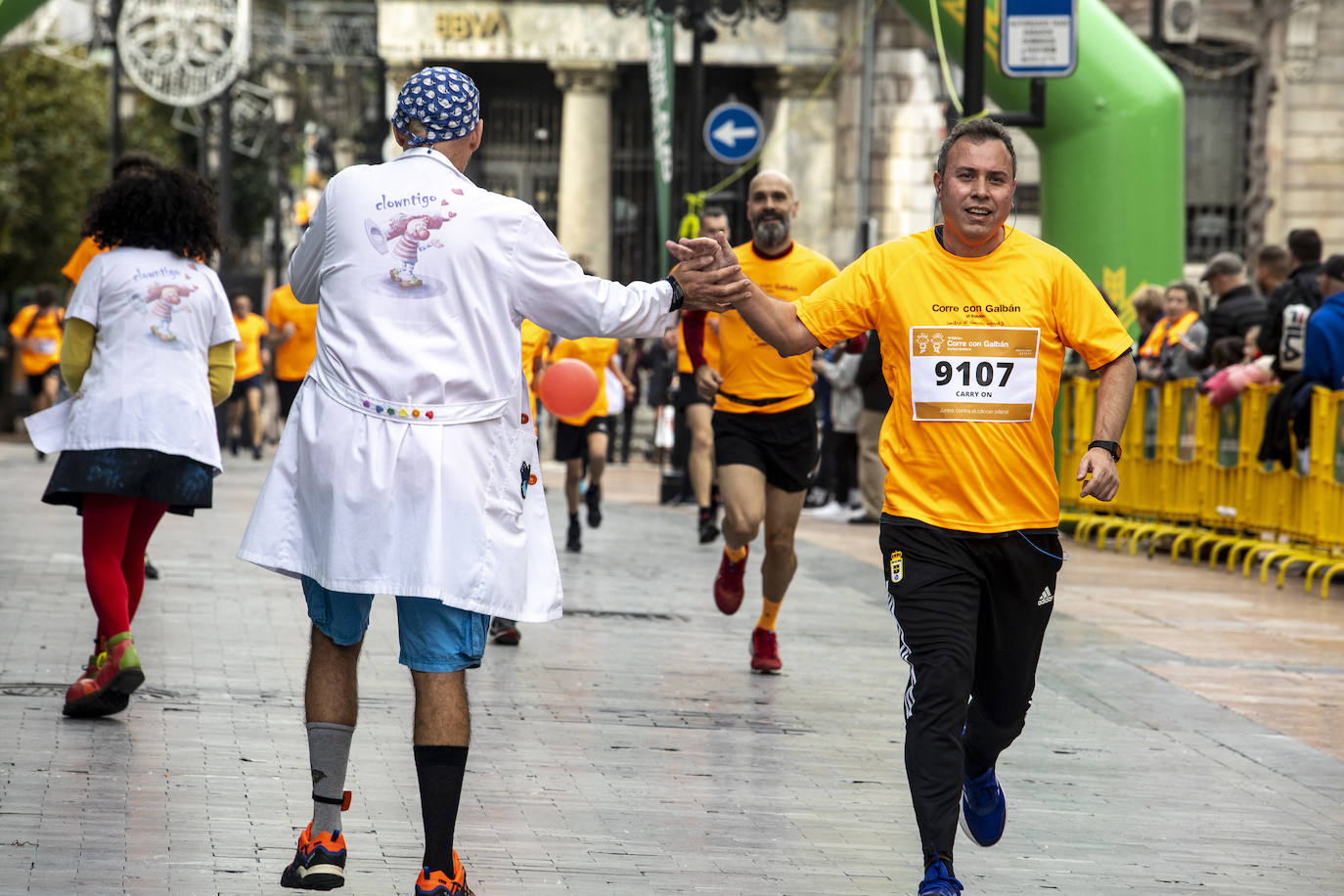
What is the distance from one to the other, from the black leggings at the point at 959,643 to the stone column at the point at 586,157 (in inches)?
1027

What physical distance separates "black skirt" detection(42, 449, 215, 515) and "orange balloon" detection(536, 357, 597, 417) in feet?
16.0

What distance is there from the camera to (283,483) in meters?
4.78

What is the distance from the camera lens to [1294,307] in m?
13.1

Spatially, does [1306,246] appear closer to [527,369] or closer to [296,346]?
[527,369]

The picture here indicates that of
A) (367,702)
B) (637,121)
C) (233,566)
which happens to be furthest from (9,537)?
(637,121)

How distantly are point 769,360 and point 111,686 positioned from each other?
333 centimetres

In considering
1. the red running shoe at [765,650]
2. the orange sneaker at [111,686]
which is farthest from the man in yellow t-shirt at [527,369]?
the orange sneaker at [111,686]

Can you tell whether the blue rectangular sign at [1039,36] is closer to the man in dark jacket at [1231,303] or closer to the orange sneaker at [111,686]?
the man in dark jacket at [1231,303]

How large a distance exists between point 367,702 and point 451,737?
3012 mm

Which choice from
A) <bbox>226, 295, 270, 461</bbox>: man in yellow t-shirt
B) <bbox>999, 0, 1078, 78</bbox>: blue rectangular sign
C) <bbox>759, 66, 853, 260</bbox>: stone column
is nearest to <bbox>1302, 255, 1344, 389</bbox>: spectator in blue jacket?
A: <bbox>999, 0, 1078, 78</bbox>: blue rectangular sign

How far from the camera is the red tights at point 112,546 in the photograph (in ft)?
22.9

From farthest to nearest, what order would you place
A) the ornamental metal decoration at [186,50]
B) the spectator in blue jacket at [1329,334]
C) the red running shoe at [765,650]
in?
the ornamental metal decoration at [186,50] < the spectator in blue jacket at [1329,334] < the red running shoe at [765,650]

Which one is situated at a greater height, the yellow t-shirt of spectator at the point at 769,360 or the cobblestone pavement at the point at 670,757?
the yellow t-shirt of spectator at the point at 769,360

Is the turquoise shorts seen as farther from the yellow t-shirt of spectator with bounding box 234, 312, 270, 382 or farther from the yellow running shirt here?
the yellow t-shirt of spectator with bounding box 234, 312, 270, 382
